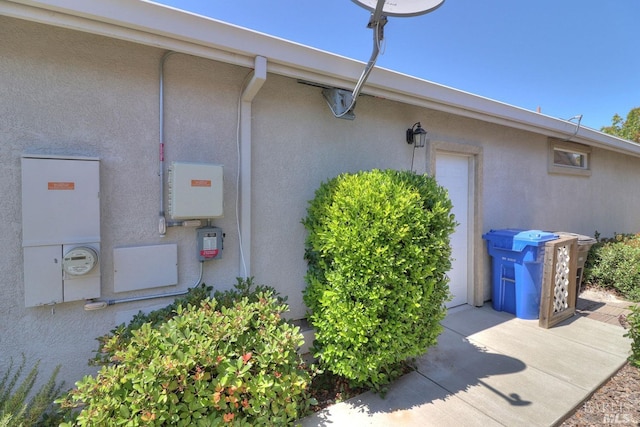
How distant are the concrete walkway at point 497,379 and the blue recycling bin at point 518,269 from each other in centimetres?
36

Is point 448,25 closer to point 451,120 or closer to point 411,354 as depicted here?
point 451,120

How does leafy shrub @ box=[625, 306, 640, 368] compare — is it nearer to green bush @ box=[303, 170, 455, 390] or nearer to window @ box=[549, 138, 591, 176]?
green bush @ box=[303, 170, 455, 390]

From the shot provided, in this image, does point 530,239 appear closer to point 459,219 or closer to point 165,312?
point 459,219

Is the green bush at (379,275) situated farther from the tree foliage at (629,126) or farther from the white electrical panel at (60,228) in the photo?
the tree foliage at (629,126)

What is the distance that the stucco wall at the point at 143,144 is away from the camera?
2.26 meters

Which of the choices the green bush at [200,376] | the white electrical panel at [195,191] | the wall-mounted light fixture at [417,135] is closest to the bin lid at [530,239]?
the wall-mounted light fixture at [417,135]

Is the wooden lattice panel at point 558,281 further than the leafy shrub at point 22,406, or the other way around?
the wooden lattice panel at point 558,281

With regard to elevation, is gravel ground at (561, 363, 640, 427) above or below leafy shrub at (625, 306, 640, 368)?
below

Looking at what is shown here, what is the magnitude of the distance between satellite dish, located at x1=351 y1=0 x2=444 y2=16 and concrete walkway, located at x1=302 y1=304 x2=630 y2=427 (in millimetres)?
3641

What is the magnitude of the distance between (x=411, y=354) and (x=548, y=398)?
1429 mm

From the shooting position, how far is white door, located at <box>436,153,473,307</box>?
16.5ft

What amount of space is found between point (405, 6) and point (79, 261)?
3.59 metres

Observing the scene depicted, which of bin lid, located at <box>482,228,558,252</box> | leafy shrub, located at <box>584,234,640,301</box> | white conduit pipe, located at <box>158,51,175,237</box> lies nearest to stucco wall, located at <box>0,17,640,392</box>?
white conduit pipe, located at <box>158,51,175,237</box>

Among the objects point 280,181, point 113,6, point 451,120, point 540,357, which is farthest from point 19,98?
point 540,357
